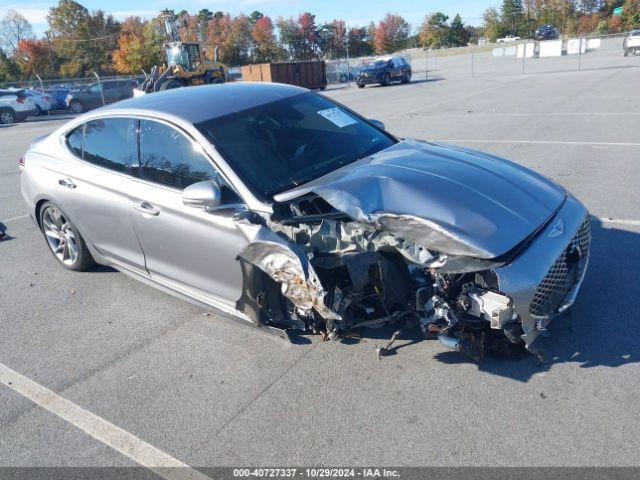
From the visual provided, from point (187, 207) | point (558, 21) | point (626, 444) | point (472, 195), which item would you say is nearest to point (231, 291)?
point (187, 207)

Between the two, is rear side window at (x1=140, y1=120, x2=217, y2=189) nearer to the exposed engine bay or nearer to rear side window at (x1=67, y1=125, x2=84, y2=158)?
the exposed engine bay

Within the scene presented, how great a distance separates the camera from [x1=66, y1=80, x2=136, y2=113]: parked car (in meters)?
27.9

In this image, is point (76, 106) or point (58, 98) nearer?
point (76, 106)

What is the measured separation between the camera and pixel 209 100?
4.38 m

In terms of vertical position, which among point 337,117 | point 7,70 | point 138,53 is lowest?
point 337,117

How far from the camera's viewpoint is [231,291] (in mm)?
3699

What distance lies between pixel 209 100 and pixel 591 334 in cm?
326

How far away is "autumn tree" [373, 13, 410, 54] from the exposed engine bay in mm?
101575

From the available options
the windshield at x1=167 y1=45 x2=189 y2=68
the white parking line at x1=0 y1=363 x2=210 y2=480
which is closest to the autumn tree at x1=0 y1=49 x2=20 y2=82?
the windshield at x1=167 y1=45 x2=189 y2=68

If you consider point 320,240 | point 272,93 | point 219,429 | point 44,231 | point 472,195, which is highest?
point 272,93

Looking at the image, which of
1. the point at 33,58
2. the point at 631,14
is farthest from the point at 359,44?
the point at 33,58

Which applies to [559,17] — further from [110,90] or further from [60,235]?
[60,235]

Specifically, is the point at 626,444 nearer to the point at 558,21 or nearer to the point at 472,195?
the point at 472,195

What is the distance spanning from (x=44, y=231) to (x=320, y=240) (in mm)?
3426
